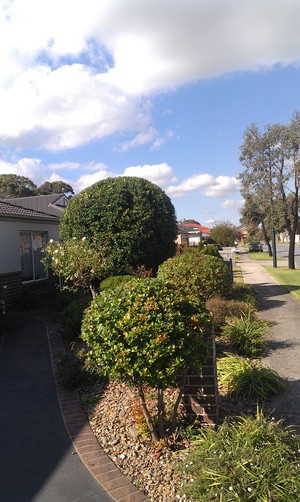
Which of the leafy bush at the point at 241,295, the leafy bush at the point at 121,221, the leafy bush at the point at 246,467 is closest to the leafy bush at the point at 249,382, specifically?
the leafy bush at the point at 246,467

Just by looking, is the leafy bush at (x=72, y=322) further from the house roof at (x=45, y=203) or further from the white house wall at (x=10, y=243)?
the house roof at (x=45, y=203)

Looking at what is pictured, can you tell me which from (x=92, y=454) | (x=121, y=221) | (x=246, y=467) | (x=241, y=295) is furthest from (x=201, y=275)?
(x=246, y=467)

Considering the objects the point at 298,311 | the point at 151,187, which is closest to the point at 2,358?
the point at 151,187

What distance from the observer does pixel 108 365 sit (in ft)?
11.2

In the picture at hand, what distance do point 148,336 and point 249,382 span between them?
2223 millimetres

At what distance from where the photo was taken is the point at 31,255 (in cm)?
1327

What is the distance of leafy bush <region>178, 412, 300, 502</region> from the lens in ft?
9.11

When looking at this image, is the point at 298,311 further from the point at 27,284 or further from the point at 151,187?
the point at 27,284

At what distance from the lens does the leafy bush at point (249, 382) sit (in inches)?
189

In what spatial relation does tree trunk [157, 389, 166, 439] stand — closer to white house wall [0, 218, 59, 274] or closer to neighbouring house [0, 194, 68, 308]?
neighbouring house [0, 194, 68, 308]

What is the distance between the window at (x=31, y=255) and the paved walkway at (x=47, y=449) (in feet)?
22.4

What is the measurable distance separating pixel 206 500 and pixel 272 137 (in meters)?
23.3

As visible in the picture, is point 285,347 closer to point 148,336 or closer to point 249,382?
point 249,382

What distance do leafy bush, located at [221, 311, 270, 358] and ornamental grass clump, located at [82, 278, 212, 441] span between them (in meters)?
3.05
